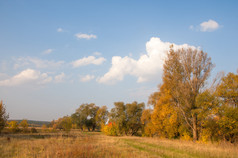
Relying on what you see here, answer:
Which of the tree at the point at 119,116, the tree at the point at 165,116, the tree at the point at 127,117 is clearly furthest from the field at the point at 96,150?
the tree at the point at 127,117

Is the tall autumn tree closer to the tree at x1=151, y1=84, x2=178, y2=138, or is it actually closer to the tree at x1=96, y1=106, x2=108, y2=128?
the tree at x1=151, y1=84, x2=178, y2=138

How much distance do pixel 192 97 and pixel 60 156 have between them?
1946cm

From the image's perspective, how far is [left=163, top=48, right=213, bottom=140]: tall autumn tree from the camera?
2194 centimetres

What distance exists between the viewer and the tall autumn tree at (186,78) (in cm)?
2194

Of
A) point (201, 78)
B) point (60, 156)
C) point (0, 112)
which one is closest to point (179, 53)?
point (201, 78)

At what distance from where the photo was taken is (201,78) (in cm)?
2212

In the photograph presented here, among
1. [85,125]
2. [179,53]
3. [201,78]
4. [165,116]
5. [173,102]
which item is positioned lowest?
[85,125]

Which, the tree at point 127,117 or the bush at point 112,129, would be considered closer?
the bush at point 112,129

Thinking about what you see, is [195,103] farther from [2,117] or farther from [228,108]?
[2,117]

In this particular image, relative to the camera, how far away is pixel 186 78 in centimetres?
2292

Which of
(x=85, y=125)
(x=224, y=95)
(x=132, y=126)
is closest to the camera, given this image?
(x=224, y=95)

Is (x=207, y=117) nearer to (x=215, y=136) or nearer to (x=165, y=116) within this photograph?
(x=215, y=136)

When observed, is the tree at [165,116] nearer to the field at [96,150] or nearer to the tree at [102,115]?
the field at [96,150]

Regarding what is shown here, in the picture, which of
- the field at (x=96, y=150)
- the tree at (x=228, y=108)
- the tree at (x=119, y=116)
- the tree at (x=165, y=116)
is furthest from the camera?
the tree at (x=119, y=116)
